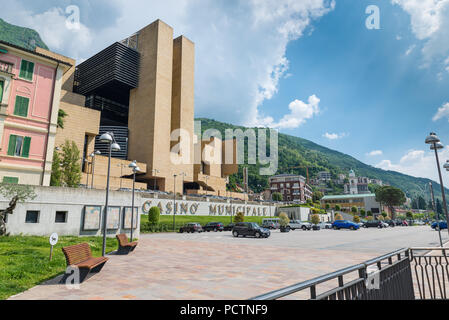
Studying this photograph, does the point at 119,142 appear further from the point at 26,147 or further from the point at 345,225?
the point at 345,225

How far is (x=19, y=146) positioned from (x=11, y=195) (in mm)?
8081

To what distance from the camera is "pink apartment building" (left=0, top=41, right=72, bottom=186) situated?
2352 cm

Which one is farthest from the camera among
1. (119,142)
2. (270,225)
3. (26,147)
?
Answer: (119,142)

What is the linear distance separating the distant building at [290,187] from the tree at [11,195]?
13433 cm

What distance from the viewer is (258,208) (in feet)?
262

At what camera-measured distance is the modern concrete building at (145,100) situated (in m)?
64.5

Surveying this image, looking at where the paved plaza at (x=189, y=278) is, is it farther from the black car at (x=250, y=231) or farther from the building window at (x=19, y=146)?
the building window at (x=19, y=146)

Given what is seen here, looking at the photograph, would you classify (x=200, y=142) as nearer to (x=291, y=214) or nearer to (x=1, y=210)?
(x=291, y=214)

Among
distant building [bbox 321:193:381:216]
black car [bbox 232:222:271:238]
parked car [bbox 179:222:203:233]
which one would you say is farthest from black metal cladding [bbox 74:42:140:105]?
distant building [bbox 321:193:381:216]

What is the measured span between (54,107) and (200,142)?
67.3 meters

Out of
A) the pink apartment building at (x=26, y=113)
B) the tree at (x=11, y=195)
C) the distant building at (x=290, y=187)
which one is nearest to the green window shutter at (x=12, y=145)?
the pink apartment building at (x=26, y=113)

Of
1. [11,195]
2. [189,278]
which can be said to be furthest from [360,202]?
[189,278]

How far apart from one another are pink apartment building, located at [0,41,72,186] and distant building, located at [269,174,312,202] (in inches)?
5111

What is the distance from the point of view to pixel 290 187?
14525cm
